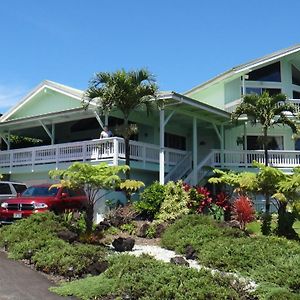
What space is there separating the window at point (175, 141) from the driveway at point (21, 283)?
16.9 m

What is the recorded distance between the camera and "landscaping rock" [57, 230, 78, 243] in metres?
11.9

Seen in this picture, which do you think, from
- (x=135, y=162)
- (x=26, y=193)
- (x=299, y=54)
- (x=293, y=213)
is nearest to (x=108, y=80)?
(x=135, y=162)

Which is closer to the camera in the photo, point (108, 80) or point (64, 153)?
point (108, 80)

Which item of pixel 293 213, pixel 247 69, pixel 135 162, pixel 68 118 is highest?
pixel 247 69

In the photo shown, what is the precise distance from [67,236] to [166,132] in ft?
50.0

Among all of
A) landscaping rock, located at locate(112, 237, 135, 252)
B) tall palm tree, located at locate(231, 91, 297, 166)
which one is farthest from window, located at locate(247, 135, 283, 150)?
landscaping rock, located at locate(112, 237, 135, 252)

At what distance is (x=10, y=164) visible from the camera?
A: 25391 millimetres

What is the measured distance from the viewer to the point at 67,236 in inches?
471

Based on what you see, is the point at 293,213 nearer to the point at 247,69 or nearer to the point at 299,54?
the point at 247,69

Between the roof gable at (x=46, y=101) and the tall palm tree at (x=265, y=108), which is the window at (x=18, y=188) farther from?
the tall palm tree at (x=265, y=108)

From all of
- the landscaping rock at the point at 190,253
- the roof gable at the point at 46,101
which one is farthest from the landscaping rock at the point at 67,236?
the roof gable at the point at 46,101

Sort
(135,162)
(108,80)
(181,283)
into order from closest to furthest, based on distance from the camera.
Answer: (181,283) → (108,80) → (135,162)

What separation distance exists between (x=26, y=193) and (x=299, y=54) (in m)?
18.6

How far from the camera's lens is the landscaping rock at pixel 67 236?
11.9 meters
